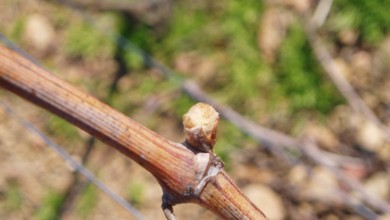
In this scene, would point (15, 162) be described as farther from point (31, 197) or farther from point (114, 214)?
point (114, 214)

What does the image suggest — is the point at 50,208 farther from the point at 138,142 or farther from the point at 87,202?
the point at 138,142

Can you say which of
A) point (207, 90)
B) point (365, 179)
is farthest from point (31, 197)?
point (365, 179)

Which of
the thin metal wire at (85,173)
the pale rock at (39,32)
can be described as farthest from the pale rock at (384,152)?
the pale rock at (39,32)

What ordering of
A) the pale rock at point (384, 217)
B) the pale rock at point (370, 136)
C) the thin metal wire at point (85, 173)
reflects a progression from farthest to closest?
the pale rock at point (370, 136), the pale rock at point (384, 217), the thin metal wire at point (85, 173)

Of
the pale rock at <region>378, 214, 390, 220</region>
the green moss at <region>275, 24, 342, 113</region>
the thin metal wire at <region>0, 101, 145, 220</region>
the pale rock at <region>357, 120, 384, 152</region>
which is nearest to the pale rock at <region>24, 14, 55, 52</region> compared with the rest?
the thin metal wire at <region>0, 101, 145, 220</region>

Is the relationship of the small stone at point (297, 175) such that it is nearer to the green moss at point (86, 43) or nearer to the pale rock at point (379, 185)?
the pale rock at point (379, 185)

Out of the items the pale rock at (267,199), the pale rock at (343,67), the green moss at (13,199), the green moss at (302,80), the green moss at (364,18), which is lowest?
the green moss at (13,199)

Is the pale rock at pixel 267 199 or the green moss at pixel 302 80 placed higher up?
the green moss at pixel 302 80

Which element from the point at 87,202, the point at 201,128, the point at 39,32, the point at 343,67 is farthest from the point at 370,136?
the point at 201,128
